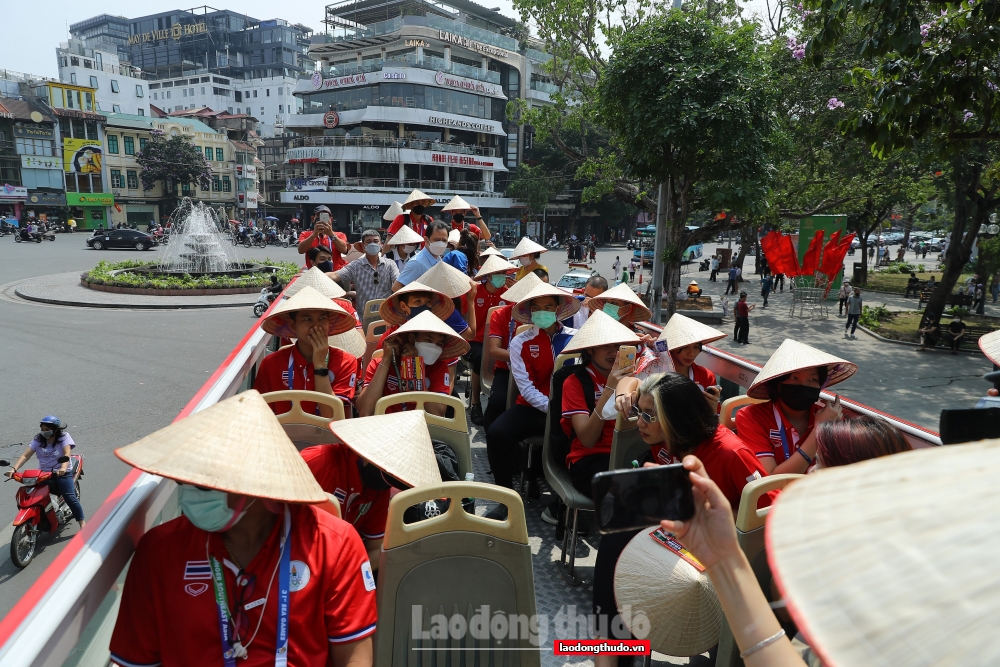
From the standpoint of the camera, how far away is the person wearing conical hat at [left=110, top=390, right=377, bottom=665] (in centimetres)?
197

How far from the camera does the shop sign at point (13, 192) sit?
49656 millimetres

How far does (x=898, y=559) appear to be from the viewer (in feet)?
2.33

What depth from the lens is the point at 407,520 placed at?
2803 millimetres

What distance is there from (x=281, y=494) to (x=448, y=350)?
262 cm

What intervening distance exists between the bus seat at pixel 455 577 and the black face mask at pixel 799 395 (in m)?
1.95

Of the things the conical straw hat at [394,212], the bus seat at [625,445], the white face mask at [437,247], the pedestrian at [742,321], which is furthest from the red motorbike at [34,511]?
the pedestrian at [742,321]

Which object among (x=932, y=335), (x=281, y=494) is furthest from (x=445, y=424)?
(x=932, y=335)

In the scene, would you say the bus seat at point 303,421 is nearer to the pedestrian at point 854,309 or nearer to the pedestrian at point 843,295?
the pedestrian at point 854,309

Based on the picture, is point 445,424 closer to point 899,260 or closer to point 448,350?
point 448,350

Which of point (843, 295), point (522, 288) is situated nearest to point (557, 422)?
point (522, 288)

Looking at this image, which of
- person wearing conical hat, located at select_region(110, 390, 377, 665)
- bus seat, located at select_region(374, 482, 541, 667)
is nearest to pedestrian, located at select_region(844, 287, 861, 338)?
bus seat, located at select_region(374, 482, 541, 667)

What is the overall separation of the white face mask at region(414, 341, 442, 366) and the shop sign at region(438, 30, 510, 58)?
57.0 metres

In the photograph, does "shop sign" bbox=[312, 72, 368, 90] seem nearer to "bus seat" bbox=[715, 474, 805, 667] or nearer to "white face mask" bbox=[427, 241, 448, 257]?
"white face mask" bbox=[427, 241, 448, 257]

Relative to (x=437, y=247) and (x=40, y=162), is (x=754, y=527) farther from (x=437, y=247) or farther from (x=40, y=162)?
(x=40, y=162)
